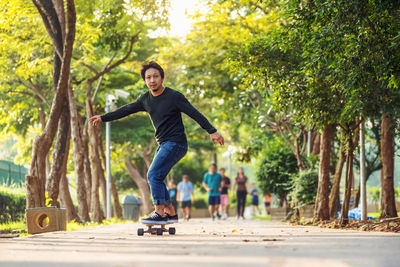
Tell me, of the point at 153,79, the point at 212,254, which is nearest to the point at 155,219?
the point at 153,79

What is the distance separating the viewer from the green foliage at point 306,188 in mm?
16266

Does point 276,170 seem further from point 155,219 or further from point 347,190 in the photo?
point 155,219

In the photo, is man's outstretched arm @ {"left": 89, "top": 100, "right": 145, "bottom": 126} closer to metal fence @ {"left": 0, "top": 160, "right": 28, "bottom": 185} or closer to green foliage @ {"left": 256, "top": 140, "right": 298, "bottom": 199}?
metal fence @ {"left": 0, "top": 160, "right": 28, "bottom": 185}

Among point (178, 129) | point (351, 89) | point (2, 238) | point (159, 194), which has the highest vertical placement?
point (351, 89)

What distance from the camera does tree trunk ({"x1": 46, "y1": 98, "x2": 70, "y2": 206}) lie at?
13297 millimetres

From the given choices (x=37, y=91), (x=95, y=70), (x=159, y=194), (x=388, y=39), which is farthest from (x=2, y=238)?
(x=37, y=91)

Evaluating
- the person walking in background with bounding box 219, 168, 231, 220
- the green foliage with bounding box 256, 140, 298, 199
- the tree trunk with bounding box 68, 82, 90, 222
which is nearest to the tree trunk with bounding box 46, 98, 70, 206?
the tree trunk with bounding box 68, 82, 90, 222

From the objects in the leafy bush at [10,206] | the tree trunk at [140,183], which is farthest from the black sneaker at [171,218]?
the tree trunk at [140,183]

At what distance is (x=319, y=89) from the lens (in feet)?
37.8

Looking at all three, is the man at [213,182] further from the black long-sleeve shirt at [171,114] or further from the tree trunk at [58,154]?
the black long-sleeve shirt at [171,114]

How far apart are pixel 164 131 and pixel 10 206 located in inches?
278

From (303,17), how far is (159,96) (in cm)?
246

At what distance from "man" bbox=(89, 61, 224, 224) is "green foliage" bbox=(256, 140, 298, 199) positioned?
10.9m

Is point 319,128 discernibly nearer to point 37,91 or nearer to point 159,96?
point 159,96
